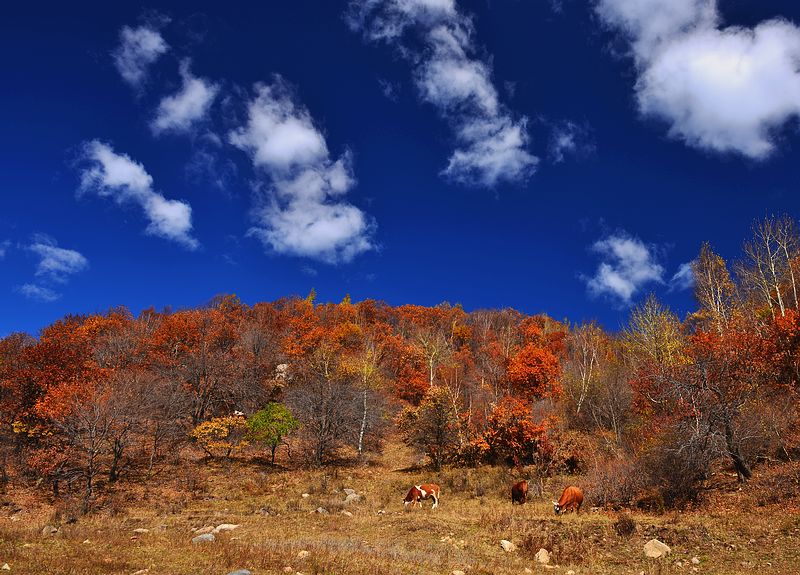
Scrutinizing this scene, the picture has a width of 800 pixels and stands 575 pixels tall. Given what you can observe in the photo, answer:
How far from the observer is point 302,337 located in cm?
7281

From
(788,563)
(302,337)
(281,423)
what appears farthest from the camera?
(302,337)

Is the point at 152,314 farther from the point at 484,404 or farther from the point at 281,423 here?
the point at 484,404

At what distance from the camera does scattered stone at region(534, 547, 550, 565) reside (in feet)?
53.0

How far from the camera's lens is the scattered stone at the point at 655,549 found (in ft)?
52.1

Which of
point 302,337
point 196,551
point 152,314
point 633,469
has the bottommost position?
point 196,551

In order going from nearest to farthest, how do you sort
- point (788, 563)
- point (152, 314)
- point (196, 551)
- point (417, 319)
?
point (788, 563)
point (196, 551)
point (152, 314)
point (417, 319)

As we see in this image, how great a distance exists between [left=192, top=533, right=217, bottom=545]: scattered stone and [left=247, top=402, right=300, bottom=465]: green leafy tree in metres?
21.7

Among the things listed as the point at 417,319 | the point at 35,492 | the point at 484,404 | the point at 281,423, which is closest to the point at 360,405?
the point at 281,423

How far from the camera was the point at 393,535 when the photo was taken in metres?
19.8

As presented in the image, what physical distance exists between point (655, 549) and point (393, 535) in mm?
9996

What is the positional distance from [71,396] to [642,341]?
167 ft

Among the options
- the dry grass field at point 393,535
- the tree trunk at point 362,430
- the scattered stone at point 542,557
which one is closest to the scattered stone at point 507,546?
the dry grass field at point 393,535

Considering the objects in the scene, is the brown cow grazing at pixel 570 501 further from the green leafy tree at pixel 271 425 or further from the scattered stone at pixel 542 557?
the green leafy tree at pixel 271 425

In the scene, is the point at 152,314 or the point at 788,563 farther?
the point at 152,314
